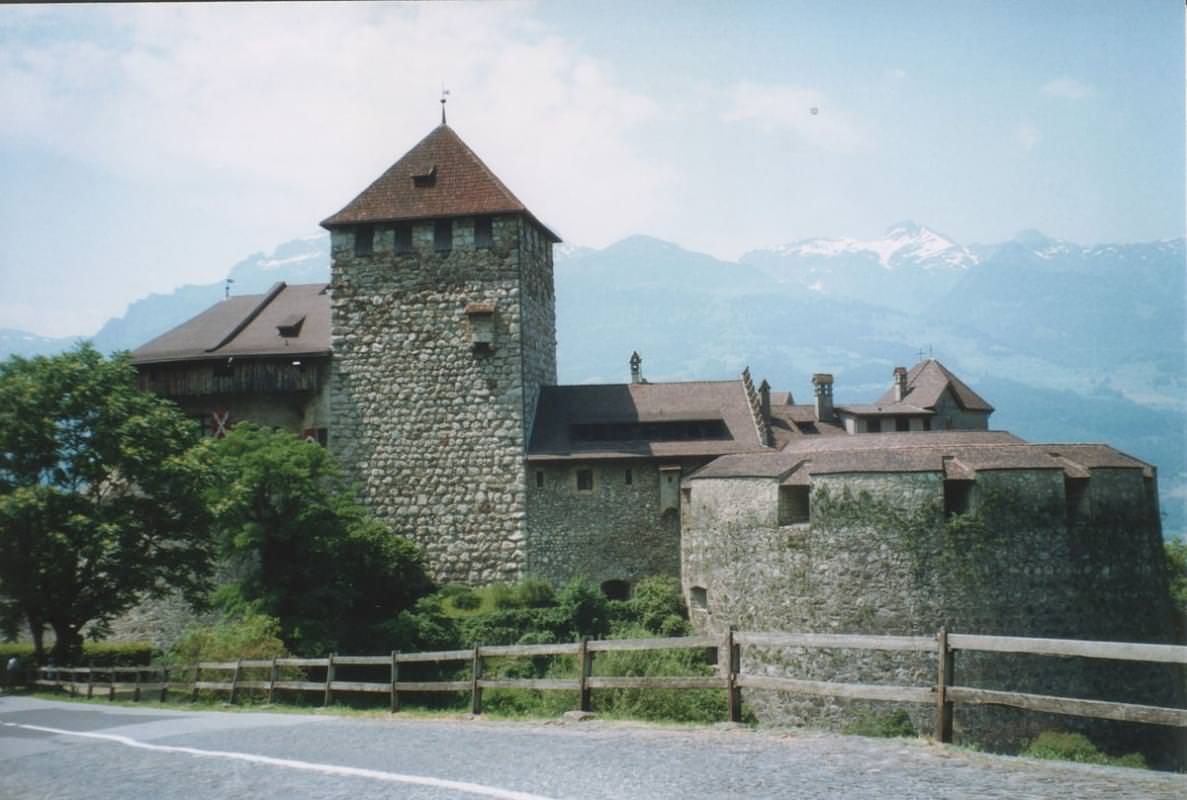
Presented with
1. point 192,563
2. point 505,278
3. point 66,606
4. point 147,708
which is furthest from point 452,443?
point 147,708

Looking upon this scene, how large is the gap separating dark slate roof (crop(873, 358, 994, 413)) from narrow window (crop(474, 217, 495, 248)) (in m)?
19.9

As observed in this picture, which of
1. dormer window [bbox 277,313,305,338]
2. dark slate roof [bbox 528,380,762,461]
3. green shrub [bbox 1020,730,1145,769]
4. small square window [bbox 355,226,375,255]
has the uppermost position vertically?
small square window [bbox 355,226,375,255]

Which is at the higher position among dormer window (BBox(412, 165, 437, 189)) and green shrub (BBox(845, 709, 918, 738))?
dormer window (BBox(412, 165, 437, 189))

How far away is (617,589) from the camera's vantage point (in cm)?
3070

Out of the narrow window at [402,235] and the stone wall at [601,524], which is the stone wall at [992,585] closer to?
the stone wall at [601,524]

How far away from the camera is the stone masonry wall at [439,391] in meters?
30.7

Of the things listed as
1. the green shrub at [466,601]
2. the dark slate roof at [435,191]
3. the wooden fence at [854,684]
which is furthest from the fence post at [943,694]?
the dark slate roof at [435,191]

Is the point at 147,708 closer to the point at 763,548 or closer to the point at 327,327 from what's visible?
the point at 763,548

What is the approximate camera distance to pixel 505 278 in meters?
31.0

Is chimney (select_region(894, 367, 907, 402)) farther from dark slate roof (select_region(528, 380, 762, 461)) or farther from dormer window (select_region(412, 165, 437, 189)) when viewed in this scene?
dormer window (select_region(412, 165, 437, 189))

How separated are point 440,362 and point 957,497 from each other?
15146 mm

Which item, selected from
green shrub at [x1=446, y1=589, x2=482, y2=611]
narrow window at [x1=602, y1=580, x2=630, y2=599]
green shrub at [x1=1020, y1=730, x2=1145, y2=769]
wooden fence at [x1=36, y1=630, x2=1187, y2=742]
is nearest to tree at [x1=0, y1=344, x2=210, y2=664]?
wooden fence at [x1=36, y1=630, x2=1187, y2=742]

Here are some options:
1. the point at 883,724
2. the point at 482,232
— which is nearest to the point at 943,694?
the point at 883,724

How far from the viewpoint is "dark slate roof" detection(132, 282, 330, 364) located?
32.1 metres
